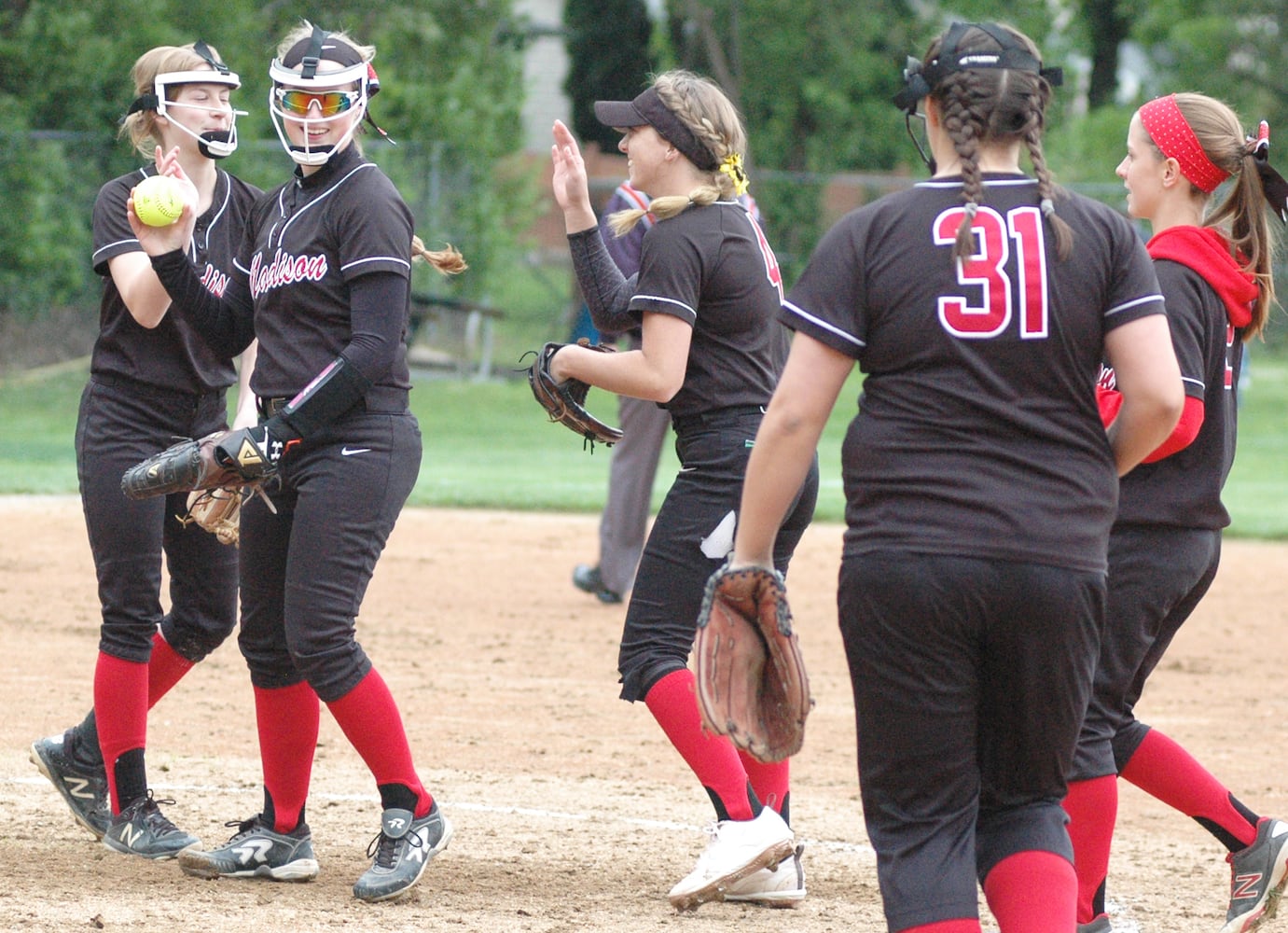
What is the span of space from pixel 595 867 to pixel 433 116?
62.7ft

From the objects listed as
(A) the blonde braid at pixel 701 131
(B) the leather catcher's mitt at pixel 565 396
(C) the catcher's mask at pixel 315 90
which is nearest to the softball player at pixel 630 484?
(B) the leather catcher's mitt at pixel 565 396

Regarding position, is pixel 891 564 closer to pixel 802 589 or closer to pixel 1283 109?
pixel 802 589

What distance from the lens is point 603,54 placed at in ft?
114

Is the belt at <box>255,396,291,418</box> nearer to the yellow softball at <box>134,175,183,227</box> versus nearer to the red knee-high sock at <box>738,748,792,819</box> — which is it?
the yellow softball at <box>134,175,183,227</box>

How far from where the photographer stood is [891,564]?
2.88m

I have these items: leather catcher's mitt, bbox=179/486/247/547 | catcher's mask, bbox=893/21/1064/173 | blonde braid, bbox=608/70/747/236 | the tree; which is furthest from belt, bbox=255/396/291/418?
the tree

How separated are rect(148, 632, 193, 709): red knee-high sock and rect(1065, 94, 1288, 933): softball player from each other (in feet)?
8.11

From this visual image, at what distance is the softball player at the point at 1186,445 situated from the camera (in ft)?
12.4

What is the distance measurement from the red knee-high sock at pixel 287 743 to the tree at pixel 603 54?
30.5 m

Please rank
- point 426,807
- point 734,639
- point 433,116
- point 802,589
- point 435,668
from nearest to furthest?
1. point 734,639
2. point 426,807
3. point 435,668
4. point 802,589
5. point 433,116

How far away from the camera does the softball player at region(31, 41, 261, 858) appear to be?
177 inches

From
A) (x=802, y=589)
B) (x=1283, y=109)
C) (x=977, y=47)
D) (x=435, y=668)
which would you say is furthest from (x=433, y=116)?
(x=977, y=47)

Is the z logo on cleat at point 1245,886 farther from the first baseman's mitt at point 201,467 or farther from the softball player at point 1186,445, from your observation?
the first baseman's mitt at point 201,467

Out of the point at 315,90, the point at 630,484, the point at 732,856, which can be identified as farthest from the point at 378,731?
the point at 630,484
